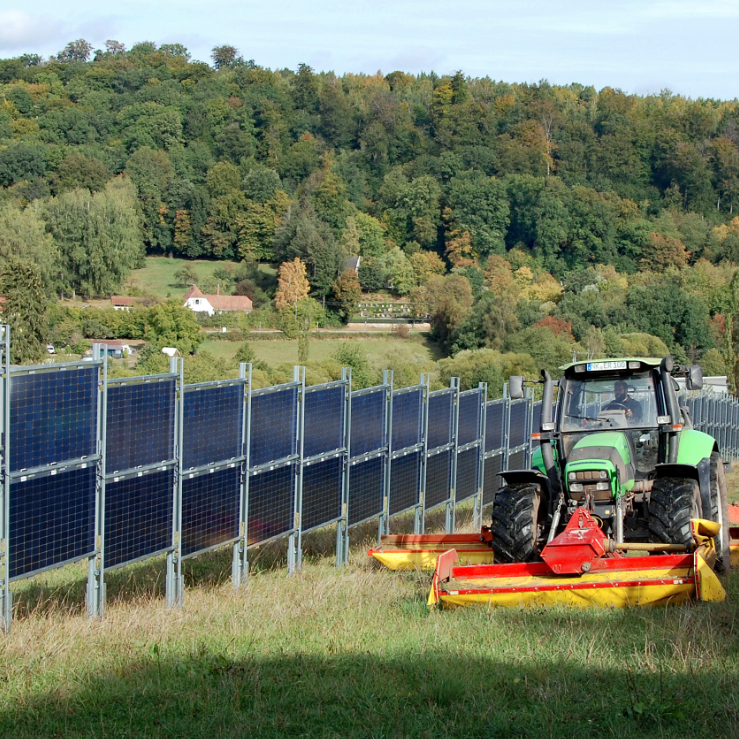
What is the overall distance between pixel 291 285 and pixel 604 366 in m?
119

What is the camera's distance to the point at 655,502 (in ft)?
33.1

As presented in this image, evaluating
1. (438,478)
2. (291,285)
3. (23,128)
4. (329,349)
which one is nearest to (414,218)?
(291,285)

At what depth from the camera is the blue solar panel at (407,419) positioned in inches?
566

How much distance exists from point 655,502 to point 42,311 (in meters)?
78.7

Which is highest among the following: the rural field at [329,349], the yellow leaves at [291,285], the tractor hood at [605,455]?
the tractor hood at [605,455]

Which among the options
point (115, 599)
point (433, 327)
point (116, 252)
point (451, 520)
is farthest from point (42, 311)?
point (115, 599)

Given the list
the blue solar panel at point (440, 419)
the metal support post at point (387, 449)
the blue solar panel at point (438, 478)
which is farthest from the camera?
the blue solar panel at point (438, 478)

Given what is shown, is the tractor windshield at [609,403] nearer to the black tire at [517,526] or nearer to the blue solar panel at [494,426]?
the black tire at [517,526]

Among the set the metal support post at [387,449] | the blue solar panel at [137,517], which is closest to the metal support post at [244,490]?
the blue solar panel at [137,517]

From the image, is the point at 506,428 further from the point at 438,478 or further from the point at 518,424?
the point at 438,478

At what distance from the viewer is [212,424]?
10.5m

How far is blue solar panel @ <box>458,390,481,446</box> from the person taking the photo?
16.8 meters

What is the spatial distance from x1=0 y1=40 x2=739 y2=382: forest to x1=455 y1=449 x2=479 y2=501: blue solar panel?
2321 inches

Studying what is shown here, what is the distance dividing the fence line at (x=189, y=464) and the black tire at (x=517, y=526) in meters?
2.54
